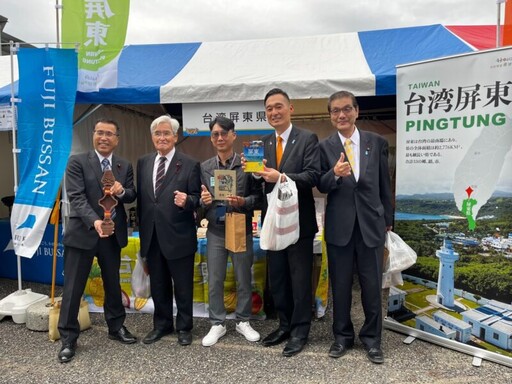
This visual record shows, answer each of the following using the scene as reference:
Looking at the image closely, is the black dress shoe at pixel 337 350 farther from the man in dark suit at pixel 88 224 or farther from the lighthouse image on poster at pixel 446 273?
the man in dark suit at pixel 88 224

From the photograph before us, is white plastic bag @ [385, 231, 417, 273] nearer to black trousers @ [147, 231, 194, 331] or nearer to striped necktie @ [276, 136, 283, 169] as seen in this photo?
striped necktie @ [276, 136, 283, 169]

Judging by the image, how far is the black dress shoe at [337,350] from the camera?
262 cm

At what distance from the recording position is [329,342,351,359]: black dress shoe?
262 centimetres

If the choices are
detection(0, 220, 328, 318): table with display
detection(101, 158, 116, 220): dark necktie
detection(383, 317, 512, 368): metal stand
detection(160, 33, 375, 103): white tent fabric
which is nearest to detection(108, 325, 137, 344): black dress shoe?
detection(0, 220, 328, 318): table with display

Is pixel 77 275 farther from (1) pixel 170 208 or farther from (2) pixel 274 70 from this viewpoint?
(2) pixel 274 70

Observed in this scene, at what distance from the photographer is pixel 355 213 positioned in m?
2.48

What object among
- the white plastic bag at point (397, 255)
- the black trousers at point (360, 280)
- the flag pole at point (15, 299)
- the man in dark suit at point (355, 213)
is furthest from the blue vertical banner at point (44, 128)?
the white plastic bag at point (397, 255)

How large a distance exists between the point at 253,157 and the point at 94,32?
2.06 m

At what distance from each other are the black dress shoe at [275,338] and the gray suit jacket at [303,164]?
79 cm

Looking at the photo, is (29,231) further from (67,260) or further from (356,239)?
(356,239)

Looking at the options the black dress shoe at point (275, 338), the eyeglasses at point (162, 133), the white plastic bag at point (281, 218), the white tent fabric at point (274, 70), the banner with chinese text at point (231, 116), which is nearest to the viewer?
the white plastic bag at point (281, 218)

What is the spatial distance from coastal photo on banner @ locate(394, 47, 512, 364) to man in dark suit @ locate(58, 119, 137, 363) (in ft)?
6.64

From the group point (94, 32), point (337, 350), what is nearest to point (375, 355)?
point (337, 350)

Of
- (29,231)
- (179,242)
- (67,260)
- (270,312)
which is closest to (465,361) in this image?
(270,312)
